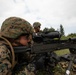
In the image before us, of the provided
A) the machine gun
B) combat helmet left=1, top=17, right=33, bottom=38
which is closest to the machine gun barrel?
the machine gun

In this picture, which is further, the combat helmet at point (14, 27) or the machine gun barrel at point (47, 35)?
the machine gun barrel at point (47, 35)

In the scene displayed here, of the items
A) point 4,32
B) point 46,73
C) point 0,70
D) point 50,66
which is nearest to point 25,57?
point 4,32

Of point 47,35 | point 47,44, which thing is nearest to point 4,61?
point 47,44

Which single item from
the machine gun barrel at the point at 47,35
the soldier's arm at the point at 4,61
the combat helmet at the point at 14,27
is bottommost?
the soldier's arm at the point at 4,61

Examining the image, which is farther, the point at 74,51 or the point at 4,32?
the point at 74,51

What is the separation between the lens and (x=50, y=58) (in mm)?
6016

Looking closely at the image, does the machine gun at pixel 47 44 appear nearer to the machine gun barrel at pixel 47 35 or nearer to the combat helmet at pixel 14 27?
the machine gun barrel at pixel 47 35

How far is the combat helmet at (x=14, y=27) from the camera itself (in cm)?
409

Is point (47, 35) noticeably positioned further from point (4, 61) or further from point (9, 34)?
point (4, 61)

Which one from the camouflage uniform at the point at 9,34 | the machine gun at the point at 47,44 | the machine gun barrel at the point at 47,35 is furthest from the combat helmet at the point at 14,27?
the machine gun barrel at the point at 47,35

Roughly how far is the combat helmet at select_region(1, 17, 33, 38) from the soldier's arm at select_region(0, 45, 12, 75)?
399 millimetres

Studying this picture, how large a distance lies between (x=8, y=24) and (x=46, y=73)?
10.1 ft

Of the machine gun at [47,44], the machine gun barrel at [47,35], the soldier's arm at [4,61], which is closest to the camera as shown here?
the soldier's arm at [4,61]

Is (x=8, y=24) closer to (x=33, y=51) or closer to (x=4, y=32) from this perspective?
(x=4, y=32)
